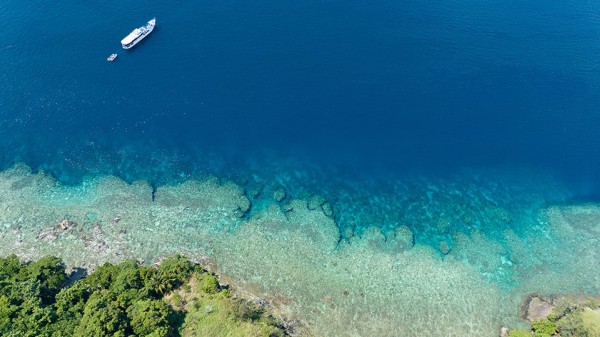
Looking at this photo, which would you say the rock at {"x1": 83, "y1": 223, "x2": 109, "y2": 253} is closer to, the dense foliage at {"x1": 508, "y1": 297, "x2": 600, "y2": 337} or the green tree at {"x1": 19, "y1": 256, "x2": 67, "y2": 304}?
the green tree at {"x1": 19, "y1": 256, "x2": 67, "y2": 304}

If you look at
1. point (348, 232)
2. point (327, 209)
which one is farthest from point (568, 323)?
point (327, 209)

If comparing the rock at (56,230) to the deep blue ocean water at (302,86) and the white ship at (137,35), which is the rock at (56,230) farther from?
the white ship at (137,35)

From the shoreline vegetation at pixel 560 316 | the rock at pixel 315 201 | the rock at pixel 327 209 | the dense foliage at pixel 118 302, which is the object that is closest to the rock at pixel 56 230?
the dense foliage at pixel 118 302

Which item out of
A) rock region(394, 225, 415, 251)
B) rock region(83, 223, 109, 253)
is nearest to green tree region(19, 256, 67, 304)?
rock region(83, 223, 109, 253)

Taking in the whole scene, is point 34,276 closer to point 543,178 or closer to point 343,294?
point 343,294

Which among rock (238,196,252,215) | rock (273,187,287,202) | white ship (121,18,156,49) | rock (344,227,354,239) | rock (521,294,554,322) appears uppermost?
white ship (121,18,156,49)

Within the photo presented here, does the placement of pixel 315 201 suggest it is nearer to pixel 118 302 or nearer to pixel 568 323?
pixel 118 302
